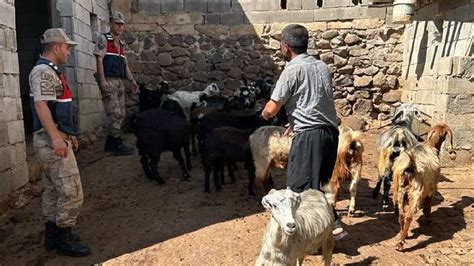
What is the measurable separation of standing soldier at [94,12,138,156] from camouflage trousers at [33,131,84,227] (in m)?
3.32

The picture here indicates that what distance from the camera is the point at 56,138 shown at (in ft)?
11.7

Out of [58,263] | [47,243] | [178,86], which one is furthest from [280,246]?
[178,86]

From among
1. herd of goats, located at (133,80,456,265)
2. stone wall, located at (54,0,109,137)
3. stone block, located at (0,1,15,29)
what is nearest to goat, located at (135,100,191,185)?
herd of goats, located at (133,80,456,265)

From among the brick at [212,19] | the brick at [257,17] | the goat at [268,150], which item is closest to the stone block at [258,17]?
the brick at [257,17]

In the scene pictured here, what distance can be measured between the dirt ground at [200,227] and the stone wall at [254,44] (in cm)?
472

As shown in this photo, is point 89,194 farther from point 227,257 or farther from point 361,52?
point 361,52

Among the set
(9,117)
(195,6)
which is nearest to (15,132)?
(9,117)

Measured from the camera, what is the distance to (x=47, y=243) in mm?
4051

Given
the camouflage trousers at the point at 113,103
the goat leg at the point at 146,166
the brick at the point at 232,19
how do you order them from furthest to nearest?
the brick at the point at 232,19, the camouflage trousers at the point at 113,103, the goat leg at the point at 146,166

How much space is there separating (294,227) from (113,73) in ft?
17.9

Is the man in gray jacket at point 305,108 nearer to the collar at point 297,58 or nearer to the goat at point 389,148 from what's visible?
the collar at point 297,58

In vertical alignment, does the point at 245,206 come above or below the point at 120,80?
below

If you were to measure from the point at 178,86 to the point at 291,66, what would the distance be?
7965mm

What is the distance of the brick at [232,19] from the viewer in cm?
1090
